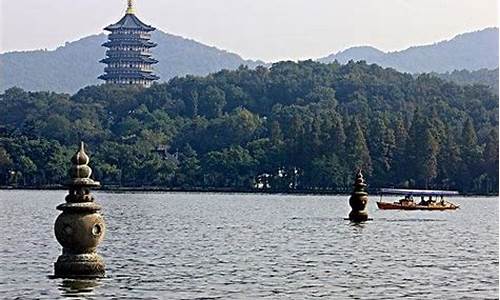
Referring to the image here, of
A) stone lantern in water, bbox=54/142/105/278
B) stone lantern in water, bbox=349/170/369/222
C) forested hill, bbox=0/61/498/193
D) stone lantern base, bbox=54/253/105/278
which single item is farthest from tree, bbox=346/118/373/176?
stone lantern in water, bbox=54/142/105/278

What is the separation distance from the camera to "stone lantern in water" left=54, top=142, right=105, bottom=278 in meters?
28.1

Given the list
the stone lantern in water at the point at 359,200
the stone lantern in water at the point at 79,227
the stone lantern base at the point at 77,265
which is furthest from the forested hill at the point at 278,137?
the stone lantern in water at the point at 79,227

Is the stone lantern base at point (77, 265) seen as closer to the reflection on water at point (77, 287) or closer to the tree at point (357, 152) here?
the reflection on water at point (77, 287)

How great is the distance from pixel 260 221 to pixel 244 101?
412 feet

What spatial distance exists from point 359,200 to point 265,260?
85.3 feet

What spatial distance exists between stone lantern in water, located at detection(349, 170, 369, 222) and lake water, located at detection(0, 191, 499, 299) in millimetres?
1054

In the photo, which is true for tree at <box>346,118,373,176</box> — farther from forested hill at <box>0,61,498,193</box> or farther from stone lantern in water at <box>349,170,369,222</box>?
stone lantern in water at <box>349,170,369,222</box>

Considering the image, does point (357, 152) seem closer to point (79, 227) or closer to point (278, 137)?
point (278, 137)

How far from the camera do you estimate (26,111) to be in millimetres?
194750

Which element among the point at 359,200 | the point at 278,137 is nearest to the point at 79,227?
the point at 359,200

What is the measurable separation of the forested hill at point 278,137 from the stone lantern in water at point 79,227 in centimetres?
10441

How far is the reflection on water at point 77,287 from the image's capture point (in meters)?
27.6

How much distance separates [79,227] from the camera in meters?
28.0

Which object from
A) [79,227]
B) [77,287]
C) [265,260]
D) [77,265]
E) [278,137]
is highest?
[278,137]
